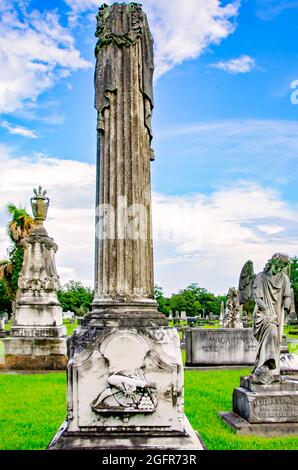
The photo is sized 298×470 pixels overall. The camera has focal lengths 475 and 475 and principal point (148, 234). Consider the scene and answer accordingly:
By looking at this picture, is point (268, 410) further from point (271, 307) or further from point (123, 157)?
point (123, 157)

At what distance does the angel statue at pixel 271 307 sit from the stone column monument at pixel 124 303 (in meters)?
2.62

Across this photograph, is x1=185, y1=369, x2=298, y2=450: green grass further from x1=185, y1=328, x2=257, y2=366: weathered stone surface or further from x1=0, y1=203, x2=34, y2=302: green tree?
x1=0, y1=203, x2=34, y2=302: green tree

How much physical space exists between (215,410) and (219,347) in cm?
587

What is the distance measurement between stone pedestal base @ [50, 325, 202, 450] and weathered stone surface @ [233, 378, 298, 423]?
2.24 meters

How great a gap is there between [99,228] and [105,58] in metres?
2.26

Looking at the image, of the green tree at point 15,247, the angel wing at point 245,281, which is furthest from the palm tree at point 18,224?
the angel wing at point 245,281

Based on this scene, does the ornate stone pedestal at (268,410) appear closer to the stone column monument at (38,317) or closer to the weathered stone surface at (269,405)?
the weathered stone surface at (269,405)

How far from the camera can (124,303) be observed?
5520 millimetres

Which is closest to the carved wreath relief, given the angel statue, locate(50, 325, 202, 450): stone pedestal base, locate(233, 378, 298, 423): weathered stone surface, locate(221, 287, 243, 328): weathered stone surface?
locate(50, 325, 202, 450): stone pedestal base

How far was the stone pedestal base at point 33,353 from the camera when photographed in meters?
13.1
